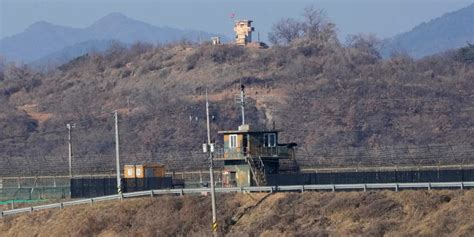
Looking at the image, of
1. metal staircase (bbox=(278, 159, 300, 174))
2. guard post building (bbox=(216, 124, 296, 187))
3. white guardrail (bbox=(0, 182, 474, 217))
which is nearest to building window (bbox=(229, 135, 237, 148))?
guard post building (bbox=(216, 124, 296, 187))

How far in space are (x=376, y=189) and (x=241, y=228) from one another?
22.2 feet

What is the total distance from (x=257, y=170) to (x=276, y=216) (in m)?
10.4

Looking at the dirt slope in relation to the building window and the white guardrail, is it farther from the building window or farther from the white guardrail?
the building window

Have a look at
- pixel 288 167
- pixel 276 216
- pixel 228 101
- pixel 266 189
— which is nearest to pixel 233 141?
pixel 288 167

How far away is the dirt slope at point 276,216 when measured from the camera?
59375mm

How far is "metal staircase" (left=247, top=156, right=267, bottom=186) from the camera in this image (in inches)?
2889

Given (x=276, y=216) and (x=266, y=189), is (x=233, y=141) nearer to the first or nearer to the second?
(x=266, y=189)

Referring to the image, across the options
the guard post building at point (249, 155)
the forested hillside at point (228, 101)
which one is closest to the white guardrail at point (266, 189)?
the guard post building at point (249, 155)

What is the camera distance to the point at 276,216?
64.4 metres

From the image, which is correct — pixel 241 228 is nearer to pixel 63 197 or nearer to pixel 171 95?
pixel 63 197

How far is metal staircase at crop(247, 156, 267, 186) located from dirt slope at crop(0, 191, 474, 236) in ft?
11.1

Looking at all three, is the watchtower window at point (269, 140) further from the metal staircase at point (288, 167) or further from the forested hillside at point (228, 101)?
the forested hillside at point (228, 101)

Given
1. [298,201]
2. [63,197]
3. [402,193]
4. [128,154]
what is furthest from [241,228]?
[128,154]

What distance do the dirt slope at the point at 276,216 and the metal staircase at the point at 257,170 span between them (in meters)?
3.39
